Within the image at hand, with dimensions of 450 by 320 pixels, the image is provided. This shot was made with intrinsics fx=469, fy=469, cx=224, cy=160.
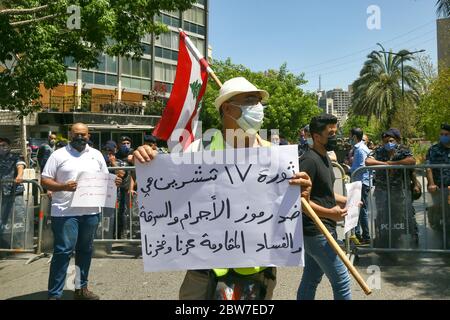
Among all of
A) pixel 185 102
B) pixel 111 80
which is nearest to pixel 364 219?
pixel 185 102

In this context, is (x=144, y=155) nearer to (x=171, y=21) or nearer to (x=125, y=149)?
(x=125, y=149)

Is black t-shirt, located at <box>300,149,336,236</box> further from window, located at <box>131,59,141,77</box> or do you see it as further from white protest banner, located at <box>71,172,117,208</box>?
window, located at <box>131,59,141,77</box>

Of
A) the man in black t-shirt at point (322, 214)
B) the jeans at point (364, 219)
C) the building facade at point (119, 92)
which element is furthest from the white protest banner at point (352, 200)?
the building facade at point (119, 92)

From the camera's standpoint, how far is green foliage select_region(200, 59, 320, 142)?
129 ft

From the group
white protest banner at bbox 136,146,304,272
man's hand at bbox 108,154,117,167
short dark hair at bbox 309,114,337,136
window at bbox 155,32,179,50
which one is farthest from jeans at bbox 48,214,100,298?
window at bbox 155,32,179,50

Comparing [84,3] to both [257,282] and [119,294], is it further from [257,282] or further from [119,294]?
[257,282]

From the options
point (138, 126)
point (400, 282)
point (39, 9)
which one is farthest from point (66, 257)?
point (138, 126)

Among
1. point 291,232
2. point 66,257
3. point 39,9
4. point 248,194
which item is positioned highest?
point 39,9

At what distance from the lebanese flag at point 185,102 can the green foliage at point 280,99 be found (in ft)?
112

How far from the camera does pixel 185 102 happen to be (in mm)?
3381

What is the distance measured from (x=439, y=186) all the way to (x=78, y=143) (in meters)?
4.72

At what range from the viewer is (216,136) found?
2932 millimetres

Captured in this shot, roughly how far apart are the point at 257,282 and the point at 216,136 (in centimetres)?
92

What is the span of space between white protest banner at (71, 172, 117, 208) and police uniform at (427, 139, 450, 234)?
4.30 m
